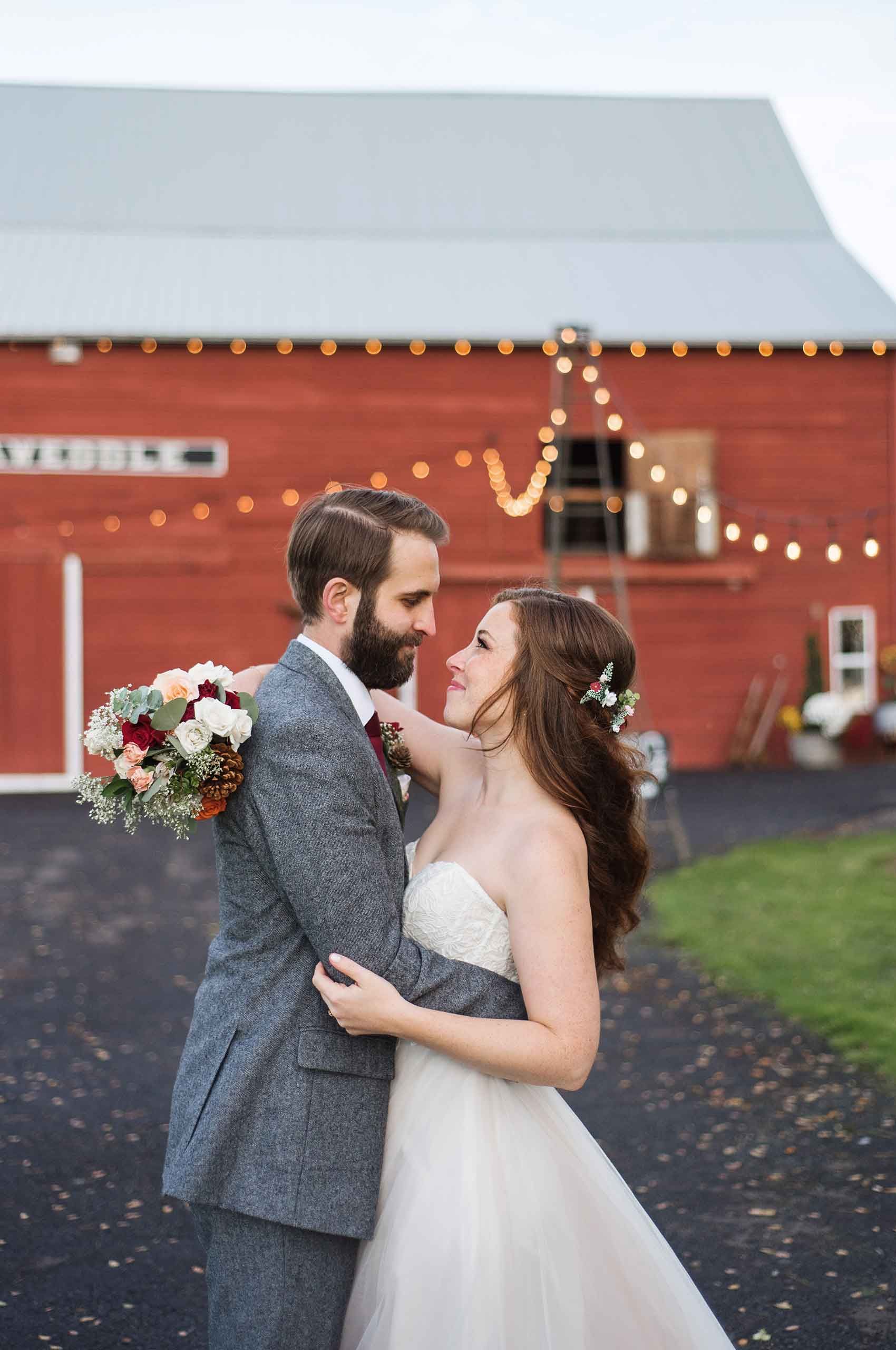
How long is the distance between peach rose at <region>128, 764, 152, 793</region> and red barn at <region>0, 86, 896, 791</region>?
1280 cm

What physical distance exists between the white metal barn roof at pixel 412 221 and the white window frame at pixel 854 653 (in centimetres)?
320

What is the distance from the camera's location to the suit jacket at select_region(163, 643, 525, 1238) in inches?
87.7

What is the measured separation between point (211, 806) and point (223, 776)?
→ 0.06 metres

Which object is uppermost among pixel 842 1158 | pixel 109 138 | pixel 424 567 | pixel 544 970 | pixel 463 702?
pixel 109 138

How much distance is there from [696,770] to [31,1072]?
464 inches

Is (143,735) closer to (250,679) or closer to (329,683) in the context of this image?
(329,683)

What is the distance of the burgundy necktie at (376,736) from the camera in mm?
2512

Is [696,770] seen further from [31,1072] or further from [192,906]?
[31,1072]

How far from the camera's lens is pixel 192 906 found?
9633mm

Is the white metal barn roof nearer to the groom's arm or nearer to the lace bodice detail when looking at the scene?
the lace bodice detail

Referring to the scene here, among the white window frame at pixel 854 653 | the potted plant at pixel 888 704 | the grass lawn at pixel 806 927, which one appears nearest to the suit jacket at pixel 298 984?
the grass lawn at pixel 806 927

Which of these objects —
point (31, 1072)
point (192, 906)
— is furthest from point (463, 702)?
point (192, 906)

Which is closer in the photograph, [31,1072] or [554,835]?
[554,835]

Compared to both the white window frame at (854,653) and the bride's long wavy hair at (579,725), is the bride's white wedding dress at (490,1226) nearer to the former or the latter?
the bride's long wavy hair at (579,725)
